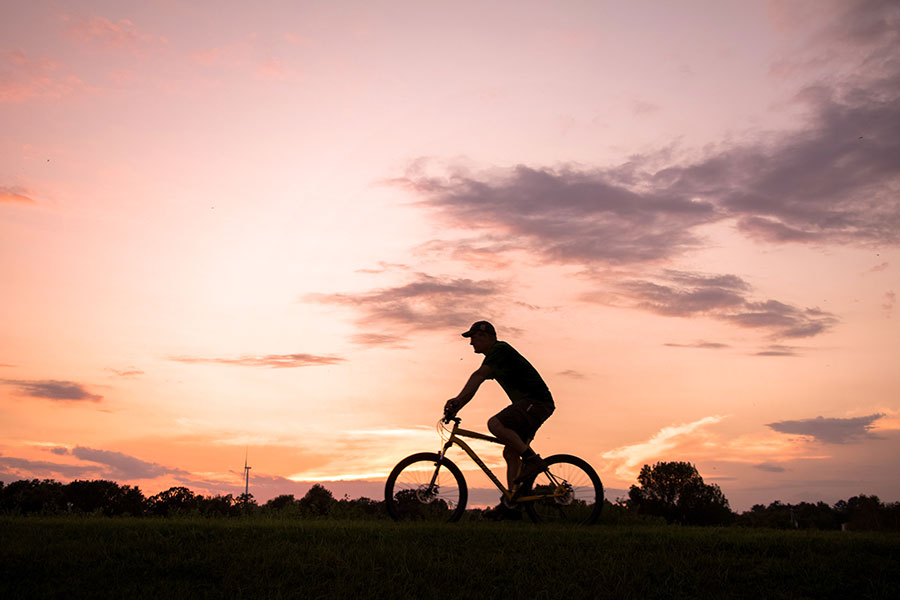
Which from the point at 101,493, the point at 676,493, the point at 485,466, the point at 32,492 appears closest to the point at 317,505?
the point at 485,466

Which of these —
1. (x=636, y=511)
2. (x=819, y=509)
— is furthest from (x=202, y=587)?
(x=819, y=509)

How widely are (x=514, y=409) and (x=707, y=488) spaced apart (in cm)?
6056

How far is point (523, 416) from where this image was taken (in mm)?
12906

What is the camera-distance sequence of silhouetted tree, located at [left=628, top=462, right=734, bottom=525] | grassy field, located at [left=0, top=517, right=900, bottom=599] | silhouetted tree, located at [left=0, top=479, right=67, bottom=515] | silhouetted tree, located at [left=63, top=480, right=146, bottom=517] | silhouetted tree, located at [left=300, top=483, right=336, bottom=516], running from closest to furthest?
grassy field, located at [left=0, top=517, right=900, bottom=599]
silhouetted tree, located at [left=300, top=483, right=336, bottom=516]
silhouetted tree, located at [left=0, top=479, right=67, bottom=515]
silhouetted tree, located at [left=63, top=480, right=146, bottom=517]
silhouetted tree, located at [left=628, top=462, right=734, bottom=525]

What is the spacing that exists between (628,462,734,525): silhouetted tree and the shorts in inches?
2097

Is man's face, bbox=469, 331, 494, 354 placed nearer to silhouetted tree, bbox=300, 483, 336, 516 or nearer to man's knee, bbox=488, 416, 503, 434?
man's knee, bbox=488, 416, 503, 434

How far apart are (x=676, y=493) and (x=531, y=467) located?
60.9 metres

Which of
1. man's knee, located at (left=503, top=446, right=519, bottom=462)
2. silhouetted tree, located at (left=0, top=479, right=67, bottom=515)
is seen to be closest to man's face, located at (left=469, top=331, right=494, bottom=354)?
man's knee, located at (left=503, top=446, right=519, bottom=462)

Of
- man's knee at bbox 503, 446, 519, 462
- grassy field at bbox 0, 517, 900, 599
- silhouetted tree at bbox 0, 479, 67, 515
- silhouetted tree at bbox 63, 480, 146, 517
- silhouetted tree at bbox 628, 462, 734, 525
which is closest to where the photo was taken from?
grassy field at bbox 0, 517, 900, 599

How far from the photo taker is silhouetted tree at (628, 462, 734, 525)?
63688 mm

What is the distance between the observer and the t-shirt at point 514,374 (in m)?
12.8

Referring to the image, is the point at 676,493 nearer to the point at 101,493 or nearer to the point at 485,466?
the point at 101,493

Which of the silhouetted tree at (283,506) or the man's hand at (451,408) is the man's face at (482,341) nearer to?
the man's hand at (451,408)

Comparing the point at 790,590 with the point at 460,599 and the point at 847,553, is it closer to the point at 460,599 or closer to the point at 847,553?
the point at 847,553
